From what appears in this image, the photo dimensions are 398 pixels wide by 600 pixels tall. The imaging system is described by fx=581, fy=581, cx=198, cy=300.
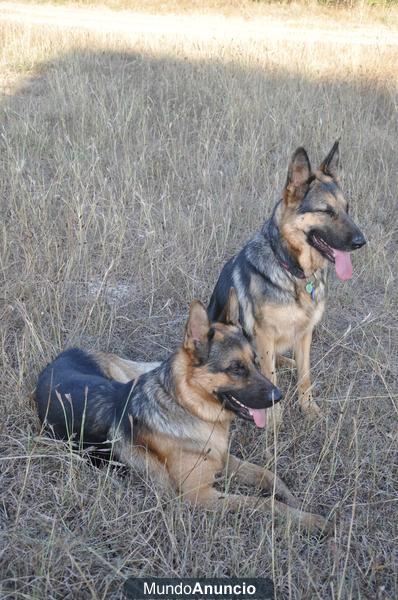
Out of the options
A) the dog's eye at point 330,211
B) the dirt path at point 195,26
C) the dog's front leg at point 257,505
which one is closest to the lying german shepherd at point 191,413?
the dog's front leg at point 257,505

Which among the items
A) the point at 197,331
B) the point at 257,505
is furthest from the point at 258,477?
the point at 197,331

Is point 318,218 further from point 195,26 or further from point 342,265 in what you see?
point 195,26

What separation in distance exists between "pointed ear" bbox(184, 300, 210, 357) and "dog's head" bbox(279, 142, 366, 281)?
118 centimetres

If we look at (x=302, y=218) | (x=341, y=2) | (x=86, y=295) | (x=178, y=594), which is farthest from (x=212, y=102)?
(x=341, y=2)

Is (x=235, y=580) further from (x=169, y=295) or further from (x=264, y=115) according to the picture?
(x=264, y=115)

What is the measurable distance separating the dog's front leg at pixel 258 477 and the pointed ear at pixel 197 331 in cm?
72

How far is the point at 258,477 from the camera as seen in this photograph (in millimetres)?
3361

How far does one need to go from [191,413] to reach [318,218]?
157 centimetres

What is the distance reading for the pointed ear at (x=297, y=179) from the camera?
3756 millimetres

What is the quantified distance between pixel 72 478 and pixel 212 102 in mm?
6290

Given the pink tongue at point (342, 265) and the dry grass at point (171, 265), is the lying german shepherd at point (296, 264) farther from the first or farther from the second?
the dry grass at point (171, 265)

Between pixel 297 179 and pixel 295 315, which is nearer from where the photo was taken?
pixel 297 179

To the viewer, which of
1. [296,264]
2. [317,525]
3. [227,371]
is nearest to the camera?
[317,525]

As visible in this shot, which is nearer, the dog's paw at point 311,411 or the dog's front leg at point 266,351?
the dog's paw at point 311,411
